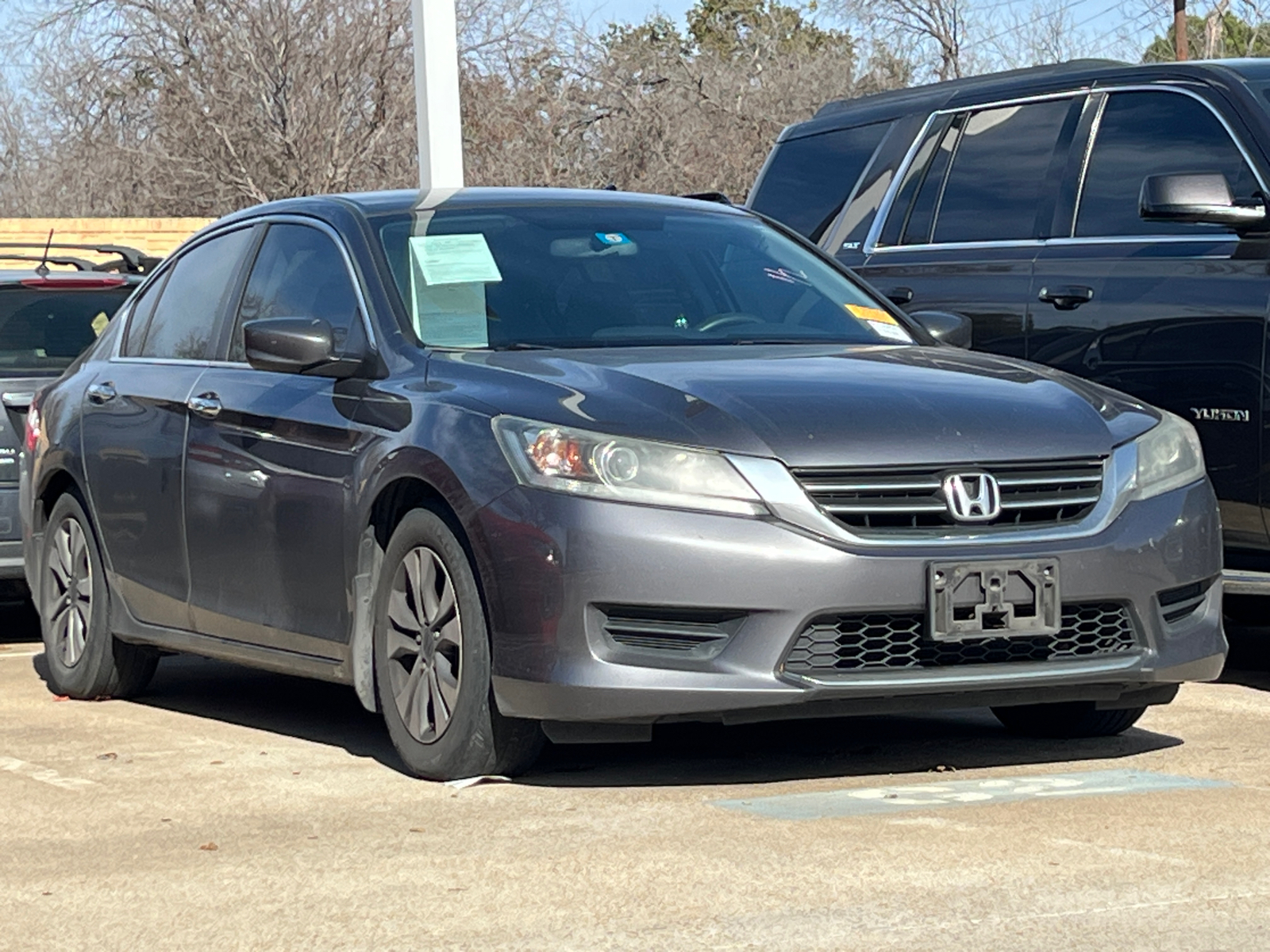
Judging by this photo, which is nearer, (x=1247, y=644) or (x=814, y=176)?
(x=1247, y=644)

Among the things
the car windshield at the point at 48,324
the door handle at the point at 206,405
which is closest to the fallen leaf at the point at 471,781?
the door handle at the point at 206,405

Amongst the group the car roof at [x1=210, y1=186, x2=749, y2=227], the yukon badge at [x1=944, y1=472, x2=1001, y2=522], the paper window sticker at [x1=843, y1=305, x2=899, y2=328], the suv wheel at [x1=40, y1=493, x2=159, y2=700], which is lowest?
the suv wheel at [x1=40, y1=493, x2=159, y2=700]

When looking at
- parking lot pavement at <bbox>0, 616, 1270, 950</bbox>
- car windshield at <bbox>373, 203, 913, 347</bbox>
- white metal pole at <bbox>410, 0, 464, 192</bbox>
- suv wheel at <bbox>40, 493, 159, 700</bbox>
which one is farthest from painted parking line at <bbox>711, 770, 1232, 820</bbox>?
white metal pole at <bbox>410, 0, 464, 192</bbox>

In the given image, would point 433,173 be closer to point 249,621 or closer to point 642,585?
point 249,621

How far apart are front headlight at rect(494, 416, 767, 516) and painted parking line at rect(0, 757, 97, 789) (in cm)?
151

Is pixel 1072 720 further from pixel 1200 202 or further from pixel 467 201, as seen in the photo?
pixel 467 201

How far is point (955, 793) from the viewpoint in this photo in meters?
5.61

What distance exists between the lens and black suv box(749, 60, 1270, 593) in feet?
23.7

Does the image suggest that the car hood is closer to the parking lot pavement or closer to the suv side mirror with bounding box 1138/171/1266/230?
the parking lot pavement

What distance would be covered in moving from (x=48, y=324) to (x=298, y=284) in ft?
11.4

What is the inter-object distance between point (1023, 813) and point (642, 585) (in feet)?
3.24

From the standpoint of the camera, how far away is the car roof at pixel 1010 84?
25.8 ft

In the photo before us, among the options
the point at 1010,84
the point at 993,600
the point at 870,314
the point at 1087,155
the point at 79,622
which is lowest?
the point at 79,622

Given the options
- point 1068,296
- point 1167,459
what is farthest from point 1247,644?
point 1167,459
